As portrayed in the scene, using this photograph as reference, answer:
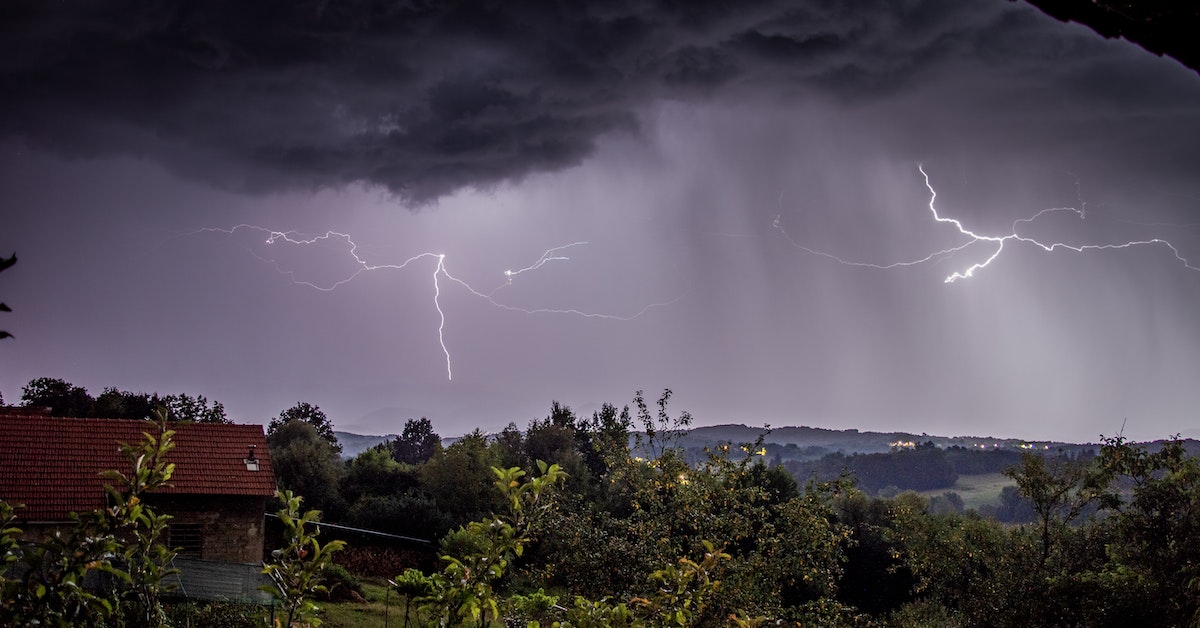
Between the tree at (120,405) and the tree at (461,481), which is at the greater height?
the tree at (120,405)

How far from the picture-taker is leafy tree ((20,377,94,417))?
185ft

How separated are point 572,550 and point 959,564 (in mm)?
10779

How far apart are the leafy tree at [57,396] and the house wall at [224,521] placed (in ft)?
128

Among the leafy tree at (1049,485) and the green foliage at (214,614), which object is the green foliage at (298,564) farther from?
the leafy tree at (1049,485)

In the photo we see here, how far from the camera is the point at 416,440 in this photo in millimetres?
108312

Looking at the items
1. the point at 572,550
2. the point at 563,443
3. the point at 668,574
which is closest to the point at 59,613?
the point at 668,574

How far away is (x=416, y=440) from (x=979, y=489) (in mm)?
95847

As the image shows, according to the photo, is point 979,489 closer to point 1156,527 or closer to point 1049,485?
point 1049,485

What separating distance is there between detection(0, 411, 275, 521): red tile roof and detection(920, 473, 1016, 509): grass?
117 metres

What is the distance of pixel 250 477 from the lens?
83.0 feet

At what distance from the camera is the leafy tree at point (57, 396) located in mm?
56312

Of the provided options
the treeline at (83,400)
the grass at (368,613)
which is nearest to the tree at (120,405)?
the treeline at (83,400)

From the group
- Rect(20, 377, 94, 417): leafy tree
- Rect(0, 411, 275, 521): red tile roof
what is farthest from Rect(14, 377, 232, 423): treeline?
Rect(0, 411, 275, 521): red tile roof

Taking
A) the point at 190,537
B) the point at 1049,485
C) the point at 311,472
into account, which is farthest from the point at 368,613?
the point at 311,472
